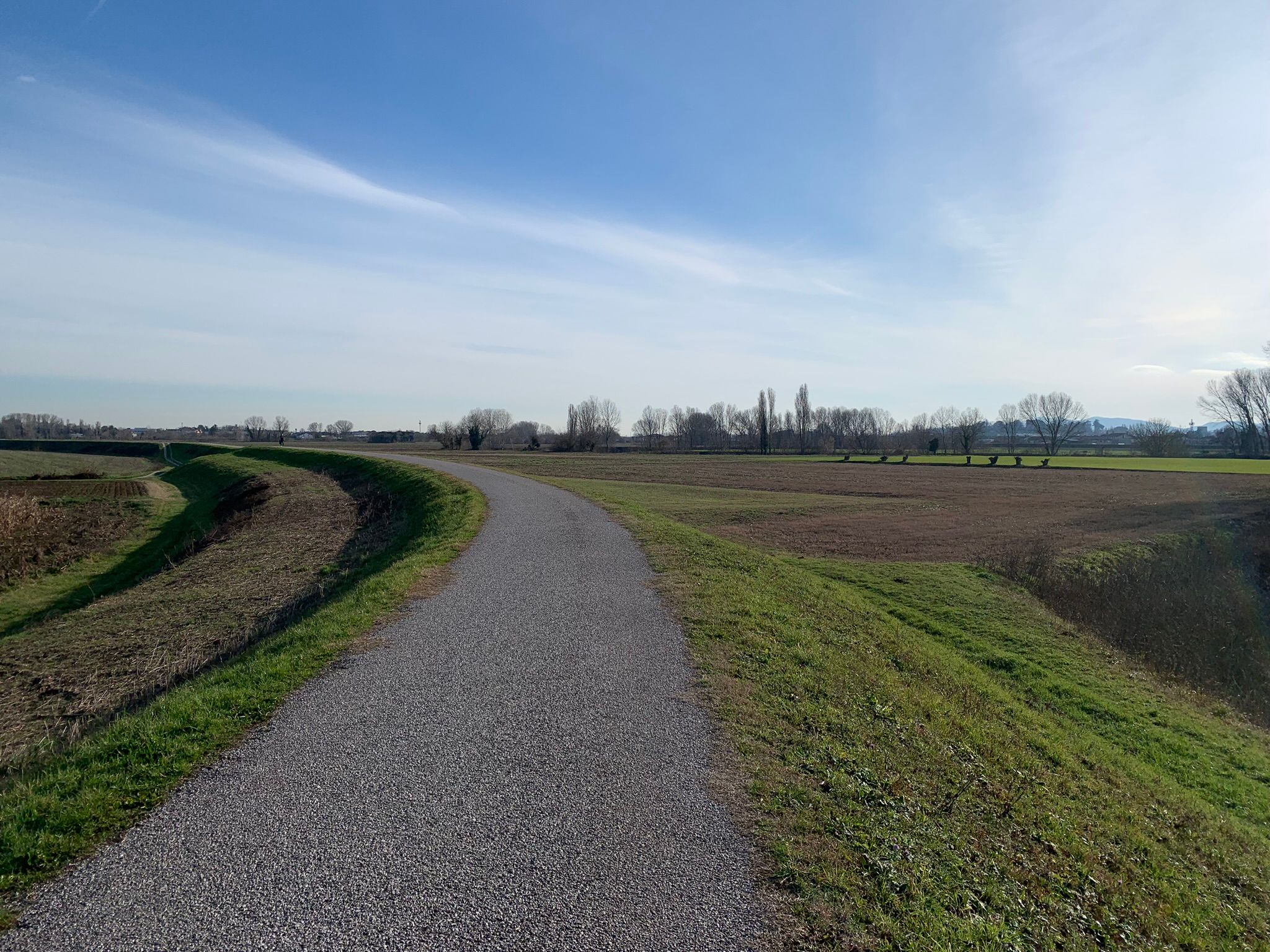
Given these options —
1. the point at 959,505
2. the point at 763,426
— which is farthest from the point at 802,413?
the point at 959,505

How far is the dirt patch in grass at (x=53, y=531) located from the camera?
67.1 ft

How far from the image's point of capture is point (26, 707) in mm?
8273

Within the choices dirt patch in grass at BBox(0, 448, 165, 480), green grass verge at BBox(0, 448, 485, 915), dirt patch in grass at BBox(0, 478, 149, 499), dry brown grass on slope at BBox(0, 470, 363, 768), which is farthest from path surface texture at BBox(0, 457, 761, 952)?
dirt patch in grass at BBox(0, 448, 165, 480)

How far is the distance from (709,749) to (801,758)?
795 mm

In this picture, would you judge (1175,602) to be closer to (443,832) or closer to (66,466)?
(443,832)

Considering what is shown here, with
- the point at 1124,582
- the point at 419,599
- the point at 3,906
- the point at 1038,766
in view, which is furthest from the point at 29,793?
the point at 1124,582

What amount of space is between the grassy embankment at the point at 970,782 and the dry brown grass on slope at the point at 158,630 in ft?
22.0

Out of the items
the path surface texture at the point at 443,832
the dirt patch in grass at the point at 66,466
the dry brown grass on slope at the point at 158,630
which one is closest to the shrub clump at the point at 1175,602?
the path surface texture at the point at 443,832

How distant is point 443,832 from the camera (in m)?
4.18

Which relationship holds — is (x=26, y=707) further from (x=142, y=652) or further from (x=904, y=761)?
(x=904, y=761)

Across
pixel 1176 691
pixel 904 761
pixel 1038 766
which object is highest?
pixel 904 761

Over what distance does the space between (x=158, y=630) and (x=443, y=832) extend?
31.7 ft

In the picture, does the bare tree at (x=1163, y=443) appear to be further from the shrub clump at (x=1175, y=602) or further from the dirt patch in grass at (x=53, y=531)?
the dirt patch in grass at (x=53, y=531)

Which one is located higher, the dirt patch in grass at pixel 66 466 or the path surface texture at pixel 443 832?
the dirt patch in grass at pixel 66 466
